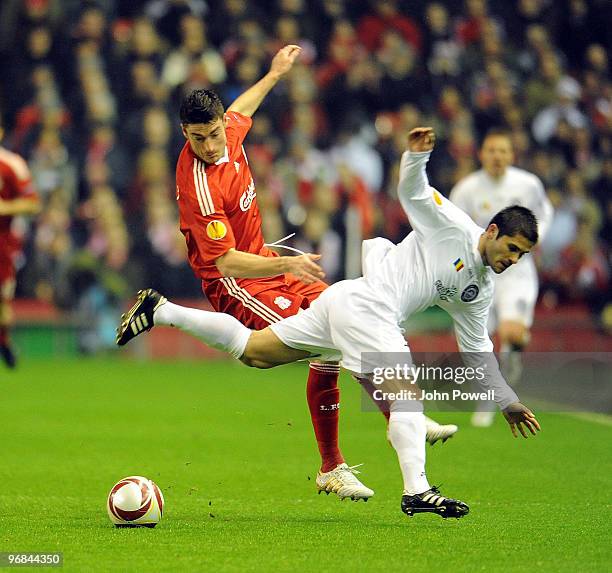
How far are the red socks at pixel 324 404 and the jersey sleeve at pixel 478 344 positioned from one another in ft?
2.72

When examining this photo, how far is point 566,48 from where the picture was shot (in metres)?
20.0

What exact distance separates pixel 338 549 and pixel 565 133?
539 inches

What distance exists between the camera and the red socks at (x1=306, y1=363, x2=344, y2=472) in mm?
7332

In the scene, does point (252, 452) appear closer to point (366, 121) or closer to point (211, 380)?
point (211, 380)

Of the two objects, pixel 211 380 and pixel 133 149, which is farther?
pixel 133 149

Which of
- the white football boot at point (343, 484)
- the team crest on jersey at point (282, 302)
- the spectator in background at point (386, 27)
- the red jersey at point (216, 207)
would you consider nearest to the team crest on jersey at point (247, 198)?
the red jersey at point (216, 207)

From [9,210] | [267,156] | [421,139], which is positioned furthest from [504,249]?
[267,156]

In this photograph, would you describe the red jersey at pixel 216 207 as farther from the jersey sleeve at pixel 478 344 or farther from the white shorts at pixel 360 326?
the jersey sleeve at pixel 478 344

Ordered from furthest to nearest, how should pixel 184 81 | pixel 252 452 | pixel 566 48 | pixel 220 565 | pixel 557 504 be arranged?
pixel 566 48 < pixel 184 81 < pixel 252 452 < pixel 557 504 < pixel 220 565

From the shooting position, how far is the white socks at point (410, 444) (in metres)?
6.04

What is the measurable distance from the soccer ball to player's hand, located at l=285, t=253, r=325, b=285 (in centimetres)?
122

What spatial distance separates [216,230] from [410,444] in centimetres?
169

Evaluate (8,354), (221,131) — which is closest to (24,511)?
(221,131)
